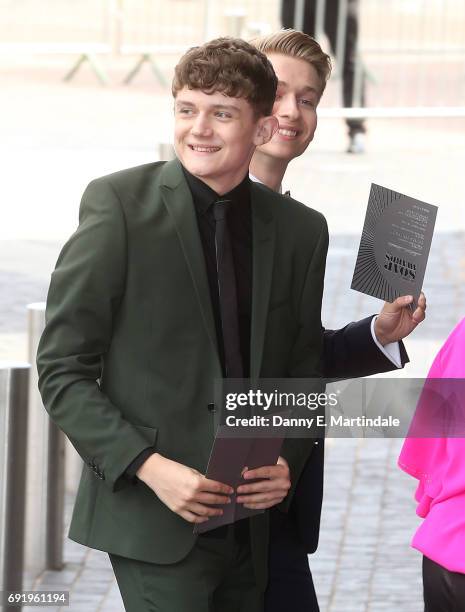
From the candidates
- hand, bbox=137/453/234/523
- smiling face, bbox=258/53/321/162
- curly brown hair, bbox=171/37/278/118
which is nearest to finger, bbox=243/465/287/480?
hand, bbox=137/453/234/523

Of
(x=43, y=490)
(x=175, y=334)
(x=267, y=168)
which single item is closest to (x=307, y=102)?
(x=267, y=168)

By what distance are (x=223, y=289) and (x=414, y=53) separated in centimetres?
1355

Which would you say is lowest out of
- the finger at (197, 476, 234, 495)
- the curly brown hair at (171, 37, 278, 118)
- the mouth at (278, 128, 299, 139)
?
the finger at (197, 476, 234, 495)

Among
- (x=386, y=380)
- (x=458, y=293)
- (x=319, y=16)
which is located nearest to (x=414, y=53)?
(x=319, y=16)

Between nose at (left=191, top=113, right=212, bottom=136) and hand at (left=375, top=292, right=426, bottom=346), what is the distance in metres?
0.81

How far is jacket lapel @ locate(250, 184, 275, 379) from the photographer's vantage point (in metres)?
3.71

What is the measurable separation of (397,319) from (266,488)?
0.75 m

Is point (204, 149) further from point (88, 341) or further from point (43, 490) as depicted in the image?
point (43, 490)

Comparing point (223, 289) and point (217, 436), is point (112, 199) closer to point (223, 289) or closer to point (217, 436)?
point (223, 289)

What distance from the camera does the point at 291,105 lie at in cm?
435

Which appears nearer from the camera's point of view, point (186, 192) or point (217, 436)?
point (217, 436)

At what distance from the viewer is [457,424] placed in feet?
Result: 12.7

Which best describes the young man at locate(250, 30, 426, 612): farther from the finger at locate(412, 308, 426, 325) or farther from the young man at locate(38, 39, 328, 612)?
the young man at locate(38, 39, 328, 612)

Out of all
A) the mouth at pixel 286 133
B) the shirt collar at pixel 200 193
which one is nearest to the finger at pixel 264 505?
the shirt collar at pixel 200 193
